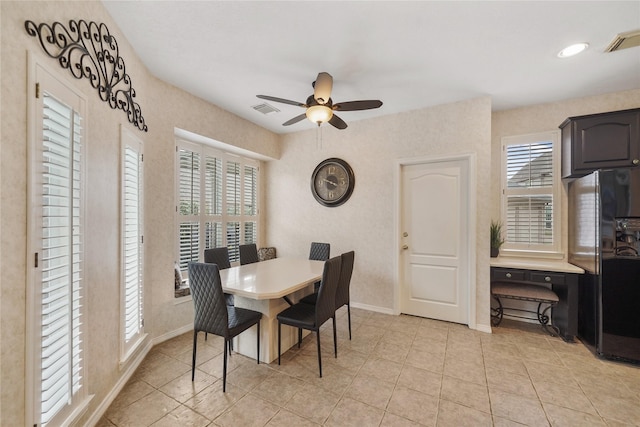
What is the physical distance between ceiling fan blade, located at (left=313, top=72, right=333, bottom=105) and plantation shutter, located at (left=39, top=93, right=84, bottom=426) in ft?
5.45

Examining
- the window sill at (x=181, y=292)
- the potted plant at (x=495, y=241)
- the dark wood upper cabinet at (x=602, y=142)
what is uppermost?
the dark wood upper cabinet at (x=602, y=142)

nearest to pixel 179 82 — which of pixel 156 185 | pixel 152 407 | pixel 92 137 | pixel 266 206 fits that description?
pixel 156 185

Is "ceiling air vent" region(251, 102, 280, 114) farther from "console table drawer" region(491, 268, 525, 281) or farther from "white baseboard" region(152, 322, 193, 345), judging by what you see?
"console table drawer" region(491, 268, 525, 281)

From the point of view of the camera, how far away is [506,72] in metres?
2.51

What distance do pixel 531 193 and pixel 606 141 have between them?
2.75ft

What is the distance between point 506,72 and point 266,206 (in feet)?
12.4

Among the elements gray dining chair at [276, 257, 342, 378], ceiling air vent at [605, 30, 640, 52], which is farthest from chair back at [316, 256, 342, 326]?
ceiling air vent at [605, 30, 640, 52]

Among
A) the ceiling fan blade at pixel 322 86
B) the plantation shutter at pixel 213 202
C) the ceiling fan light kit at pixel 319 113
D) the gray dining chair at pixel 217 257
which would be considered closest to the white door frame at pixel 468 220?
the ceiling fan light kit at pixel 319 113

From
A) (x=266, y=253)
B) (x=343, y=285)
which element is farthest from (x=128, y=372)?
(x=266, y=253)

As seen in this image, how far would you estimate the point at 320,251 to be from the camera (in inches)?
142

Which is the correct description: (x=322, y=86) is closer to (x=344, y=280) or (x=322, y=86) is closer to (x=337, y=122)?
(x=337, y=122)

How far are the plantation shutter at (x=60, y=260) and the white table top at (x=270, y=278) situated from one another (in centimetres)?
94

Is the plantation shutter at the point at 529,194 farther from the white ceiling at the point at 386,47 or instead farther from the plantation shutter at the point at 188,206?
the plantation shutter at the point at 188,206

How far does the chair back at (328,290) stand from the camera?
220 centimetres
